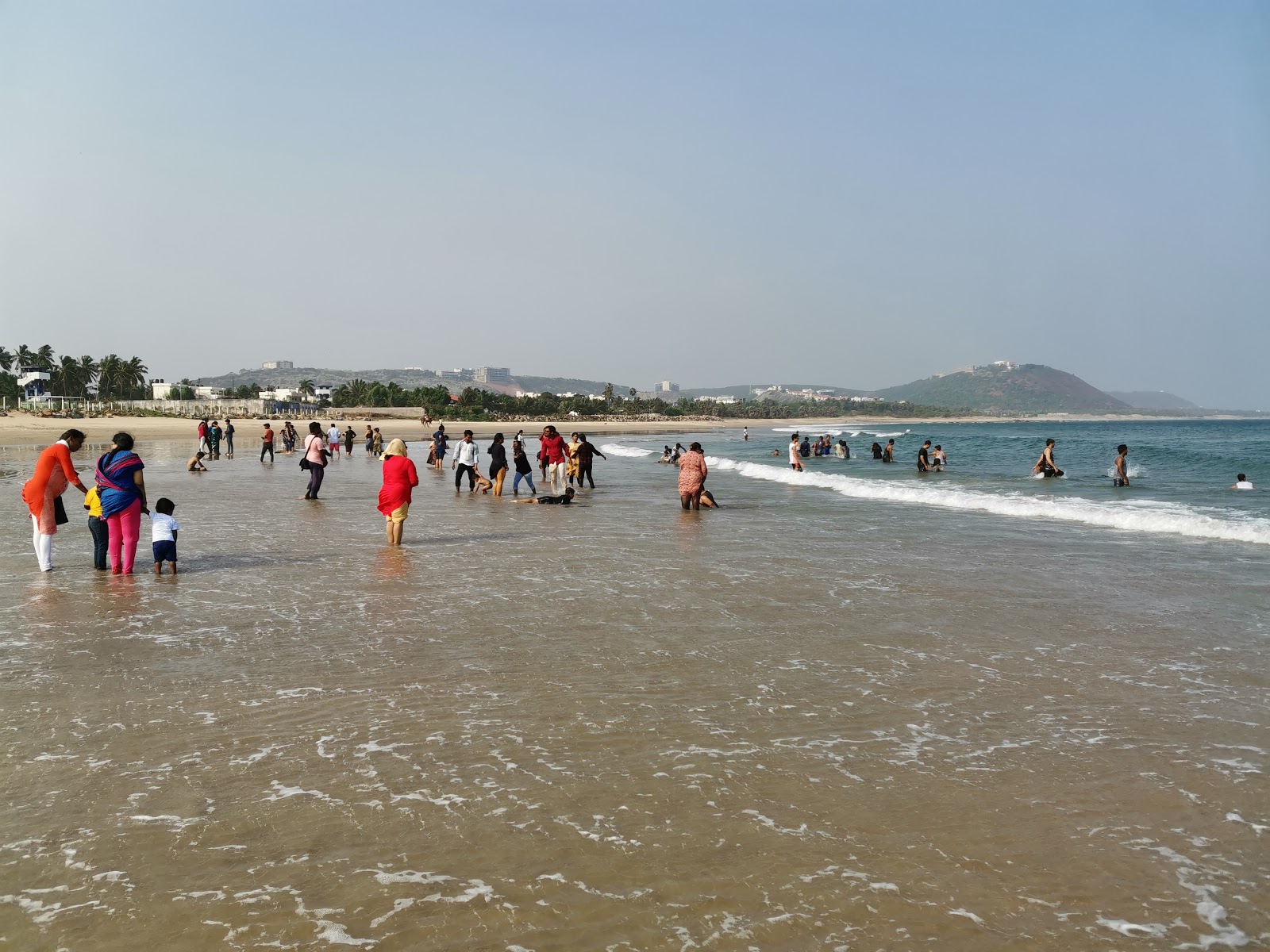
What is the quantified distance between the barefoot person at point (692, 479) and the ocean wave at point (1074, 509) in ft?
19.1

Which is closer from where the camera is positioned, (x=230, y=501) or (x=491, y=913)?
(x=491, y=913)

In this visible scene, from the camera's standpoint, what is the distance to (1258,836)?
4383 millimetres

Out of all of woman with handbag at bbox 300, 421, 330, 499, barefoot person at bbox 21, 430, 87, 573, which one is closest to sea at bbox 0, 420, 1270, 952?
barefoot person at bbox 21, 430, 87, 573

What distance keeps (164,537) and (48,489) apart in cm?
133

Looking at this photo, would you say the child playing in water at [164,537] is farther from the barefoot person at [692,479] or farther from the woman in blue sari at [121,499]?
the barefoot person at [692,479]

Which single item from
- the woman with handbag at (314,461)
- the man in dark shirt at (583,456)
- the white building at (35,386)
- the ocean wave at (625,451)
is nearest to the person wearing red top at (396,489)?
the woman with handbag at (314,461)

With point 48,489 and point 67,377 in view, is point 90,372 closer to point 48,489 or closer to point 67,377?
point 67,377

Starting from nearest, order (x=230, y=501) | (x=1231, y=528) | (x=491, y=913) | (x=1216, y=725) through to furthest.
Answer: (x=491, y=913)
(x=1216, y=725)
(x=1231, y=528)
(x=230, y=501)

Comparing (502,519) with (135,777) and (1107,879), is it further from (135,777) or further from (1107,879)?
(1107,879)

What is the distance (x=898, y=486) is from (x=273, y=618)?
21.5 metres

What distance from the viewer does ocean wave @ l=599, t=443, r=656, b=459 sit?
172 ft

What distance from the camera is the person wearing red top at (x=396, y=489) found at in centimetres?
1355

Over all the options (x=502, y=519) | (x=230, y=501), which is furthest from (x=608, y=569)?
(x=230, y=501)

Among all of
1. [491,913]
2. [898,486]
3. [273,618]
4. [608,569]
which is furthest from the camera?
[898,486]
